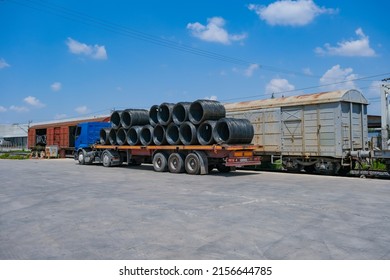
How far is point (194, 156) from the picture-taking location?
15.9 m

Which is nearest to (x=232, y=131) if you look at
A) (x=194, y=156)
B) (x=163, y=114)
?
(x=194, y=156)

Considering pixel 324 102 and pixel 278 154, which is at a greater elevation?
pixel 324 102

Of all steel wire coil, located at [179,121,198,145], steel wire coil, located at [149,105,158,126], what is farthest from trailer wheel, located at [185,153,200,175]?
steel wire coil, located at [149,105,158,126]

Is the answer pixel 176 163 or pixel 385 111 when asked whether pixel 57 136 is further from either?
pixel 385 111

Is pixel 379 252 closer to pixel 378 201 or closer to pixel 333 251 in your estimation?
pixel 333 251

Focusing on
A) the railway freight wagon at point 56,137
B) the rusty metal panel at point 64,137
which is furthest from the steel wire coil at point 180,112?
the rusty metal panel at point 64,137

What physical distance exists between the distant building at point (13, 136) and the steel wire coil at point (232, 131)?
2521 inches

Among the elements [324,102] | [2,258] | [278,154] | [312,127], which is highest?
[324,102]

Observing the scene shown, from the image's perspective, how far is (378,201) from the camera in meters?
8.77

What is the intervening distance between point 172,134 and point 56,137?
22745 millimetres

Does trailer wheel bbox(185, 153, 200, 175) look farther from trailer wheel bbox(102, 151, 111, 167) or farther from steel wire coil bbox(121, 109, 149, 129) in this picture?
trailer wheel bbox(102, 151, 111, 167)

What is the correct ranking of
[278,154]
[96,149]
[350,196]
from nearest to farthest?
[350,196], [278,154], [96,149]

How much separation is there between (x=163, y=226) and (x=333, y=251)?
2.80 m

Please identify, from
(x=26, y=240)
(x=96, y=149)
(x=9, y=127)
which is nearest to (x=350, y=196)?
(x=26, y=240)
